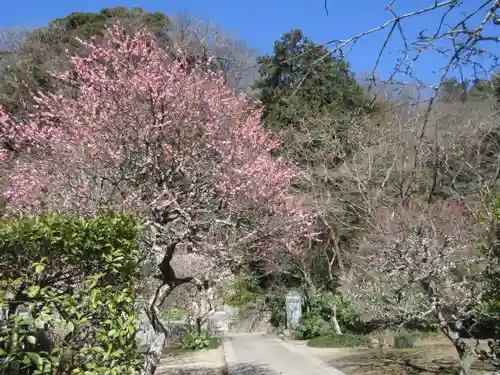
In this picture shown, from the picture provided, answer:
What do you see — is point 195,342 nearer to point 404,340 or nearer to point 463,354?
point 404,340

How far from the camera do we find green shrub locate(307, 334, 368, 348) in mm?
14680

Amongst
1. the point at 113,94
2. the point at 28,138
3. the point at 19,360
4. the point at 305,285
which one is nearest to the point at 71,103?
the point at 28,138

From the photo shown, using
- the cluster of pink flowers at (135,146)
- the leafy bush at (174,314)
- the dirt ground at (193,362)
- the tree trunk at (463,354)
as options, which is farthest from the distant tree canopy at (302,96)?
the tree trunk at (463,354)

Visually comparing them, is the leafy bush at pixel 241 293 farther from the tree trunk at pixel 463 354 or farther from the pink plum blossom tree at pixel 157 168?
the tree trunk at pixel 463 354

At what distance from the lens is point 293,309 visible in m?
18.7

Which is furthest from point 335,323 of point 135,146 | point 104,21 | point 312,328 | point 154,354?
point 104,21

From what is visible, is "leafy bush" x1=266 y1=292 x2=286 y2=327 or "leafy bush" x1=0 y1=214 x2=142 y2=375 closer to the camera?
"leafy bush" x1=0 y1=214 x2=142 y2=375

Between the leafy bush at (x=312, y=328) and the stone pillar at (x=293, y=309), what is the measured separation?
1.16 m

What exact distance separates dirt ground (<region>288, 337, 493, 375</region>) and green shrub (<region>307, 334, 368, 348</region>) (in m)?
0.53

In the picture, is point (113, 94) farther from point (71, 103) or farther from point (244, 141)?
point (244, 141)

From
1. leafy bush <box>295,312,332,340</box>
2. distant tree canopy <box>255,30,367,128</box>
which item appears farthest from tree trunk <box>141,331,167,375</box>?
distant tree canopy <box>255,30,367,128</box>

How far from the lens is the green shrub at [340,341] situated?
14680 mm

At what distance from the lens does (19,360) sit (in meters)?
2.76

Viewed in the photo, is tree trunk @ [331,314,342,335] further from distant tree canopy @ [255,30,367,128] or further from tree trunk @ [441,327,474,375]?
tree trunk @ [441,327,474,375]
